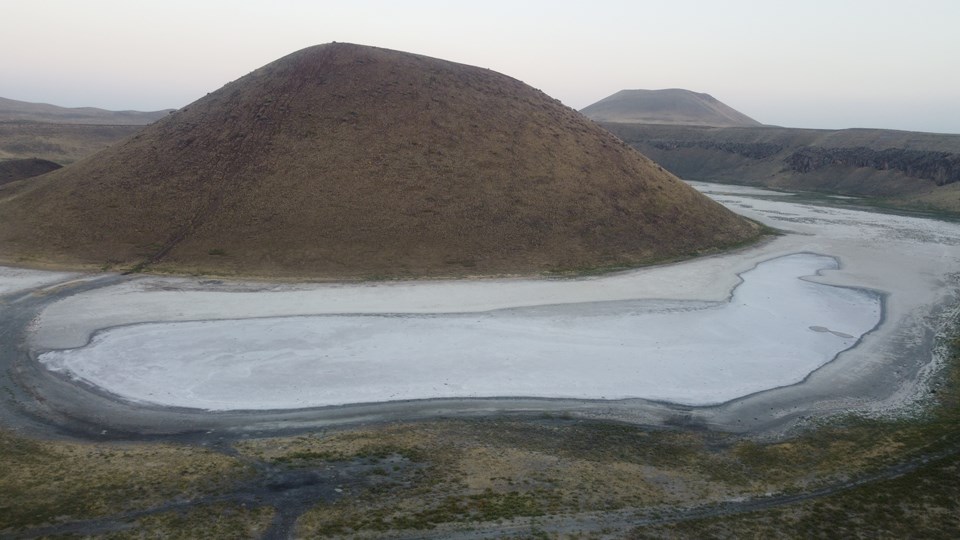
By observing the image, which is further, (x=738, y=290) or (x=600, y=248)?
(x=600, y=248)

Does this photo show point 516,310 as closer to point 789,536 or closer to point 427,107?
point 789,536

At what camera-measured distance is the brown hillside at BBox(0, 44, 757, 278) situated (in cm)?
4309

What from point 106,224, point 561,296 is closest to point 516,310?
point 561,296

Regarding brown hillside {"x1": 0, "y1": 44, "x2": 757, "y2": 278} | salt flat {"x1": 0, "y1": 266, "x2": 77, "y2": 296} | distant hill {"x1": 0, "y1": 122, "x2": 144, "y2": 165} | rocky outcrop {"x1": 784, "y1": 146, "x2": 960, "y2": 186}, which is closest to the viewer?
salt flat {"x1": 0, "y1": 266, "x2": 77, "y2": 296}

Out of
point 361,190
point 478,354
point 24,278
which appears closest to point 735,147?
point 361,190

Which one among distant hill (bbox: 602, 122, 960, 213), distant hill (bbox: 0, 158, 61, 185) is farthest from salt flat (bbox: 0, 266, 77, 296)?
distant hill (bbox: 602, 122, 960, 213)

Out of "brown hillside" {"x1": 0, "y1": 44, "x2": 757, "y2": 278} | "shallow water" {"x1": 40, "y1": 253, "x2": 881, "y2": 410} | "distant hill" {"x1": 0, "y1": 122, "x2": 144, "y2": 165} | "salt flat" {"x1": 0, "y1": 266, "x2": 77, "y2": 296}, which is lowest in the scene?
"shallow water" {"x1": 40, "y1": 253, "x2": 881, "y2": 410}

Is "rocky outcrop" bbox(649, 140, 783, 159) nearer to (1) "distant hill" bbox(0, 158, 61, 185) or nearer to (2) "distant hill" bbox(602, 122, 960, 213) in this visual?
(2) "distant hill" bbox(602, 122, 960, 213)

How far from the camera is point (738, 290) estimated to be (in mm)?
38531

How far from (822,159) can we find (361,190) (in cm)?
8868

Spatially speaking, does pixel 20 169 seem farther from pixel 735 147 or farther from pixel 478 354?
pixel 735 147

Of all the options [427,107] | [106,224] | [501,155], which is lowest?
[106,224]

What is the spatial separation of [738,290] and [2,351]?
121 feet

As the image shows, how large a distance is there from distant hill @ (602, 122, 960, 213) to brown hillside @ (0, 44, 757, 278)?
4591 centimetres
